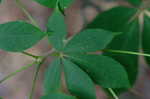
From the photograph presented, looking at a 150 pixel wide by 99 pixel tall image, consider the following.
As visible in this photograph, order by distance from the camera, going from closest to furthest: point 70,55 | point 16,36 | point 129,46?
point 16,36 < point 70,55 < point 129,46

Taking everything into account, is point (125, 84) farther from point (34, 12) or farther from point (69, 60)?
point (34, 12)

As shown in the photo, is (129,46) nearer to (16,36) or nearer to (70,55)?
(70,55)

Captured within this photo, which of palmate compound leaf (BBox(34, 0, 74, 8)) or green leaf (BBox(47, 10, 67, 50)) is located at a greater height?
palmate compound leaf (BBox(34, 0, 74, 8))

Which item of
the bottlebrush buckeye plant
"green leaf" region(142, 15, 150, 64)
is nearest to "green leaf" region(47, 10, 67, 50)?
the bottlebrush buckeye plant

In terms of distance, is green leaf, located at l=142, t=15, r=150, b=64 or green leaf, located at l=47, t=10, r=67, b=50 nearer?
green leaf, located at l=47, t=10, r=67, b=50

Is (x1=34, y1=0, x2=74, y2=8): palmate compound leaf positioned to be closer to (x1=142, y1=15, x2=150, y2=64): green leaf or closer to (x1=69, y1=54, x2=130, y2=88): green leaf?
(x1=69, y1=54, x2=130, y2=88): green leaf

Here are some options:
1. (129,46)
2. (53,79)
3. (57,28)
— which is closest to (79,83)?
(53,79)

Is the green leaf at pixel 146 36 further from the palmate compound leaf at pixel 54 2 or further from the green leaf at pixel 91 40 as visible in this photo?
the palmate compound leaf at pixel 54 2

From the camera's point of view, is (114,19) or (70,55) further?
(114,19)
